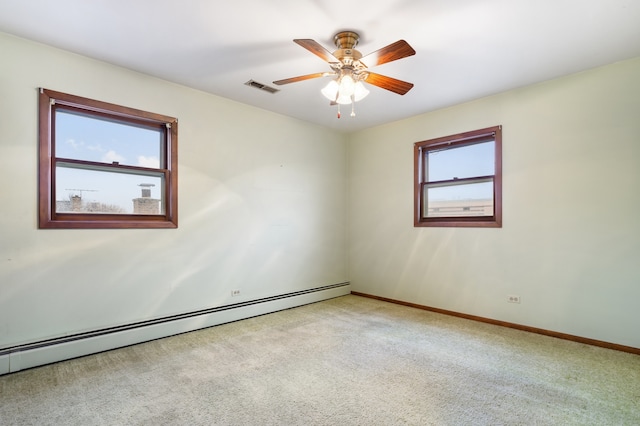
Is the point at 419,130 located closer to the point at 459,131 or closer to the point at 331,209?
the point at 459,131

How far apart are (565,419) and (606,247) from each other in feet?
6.32

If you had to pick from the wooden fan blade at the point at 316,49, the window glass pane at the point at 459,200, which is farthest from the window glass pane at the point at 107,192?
the window glass pane at the point at 459,200

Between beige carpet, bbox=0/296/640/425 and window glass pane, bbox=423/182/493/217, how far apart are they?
1485mm

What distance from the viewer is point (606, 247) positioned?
3078 mm

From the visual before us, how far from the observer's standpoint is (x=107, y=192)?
3137mm

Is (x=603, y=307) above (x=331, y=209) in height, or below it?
below

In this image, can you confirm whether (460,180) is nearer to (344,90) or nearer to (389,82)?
(389,82)

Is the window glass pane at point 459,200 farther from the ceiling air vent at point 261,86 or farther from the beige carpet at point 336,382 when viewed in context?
the ceiling air vent at point 261,86

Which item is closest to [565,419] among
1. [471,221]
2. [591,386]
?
[591,386]

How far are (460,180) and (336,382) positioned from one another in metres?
3.03

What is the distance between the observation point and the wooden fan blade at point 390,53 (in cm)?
213

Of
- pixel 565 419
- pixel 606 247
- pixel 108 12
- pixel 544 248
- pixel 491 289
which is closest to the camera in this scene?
pixel 565 419

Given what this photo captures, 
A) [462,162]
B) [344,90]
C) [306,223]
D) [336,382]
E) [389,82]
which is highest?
[389,82]

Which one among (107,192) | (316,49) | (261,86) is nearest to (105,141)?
(107,192)
